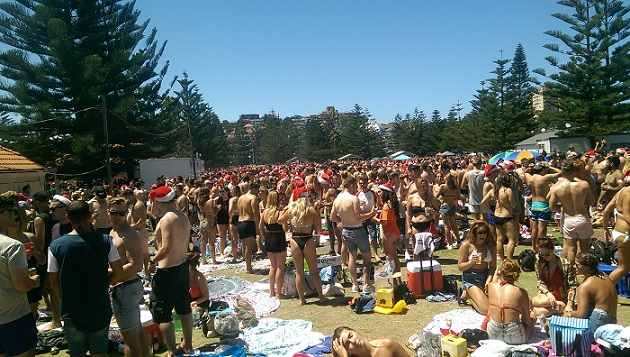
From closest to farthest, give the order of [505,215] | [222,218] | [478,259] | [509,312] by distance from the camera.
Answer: [509,312] → [478,259] → [505,215] → [222,218]

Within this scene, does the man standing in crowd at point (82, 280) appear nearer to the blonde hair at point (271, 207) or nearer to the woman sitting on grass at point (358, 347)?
the woman sitting on grass at point (358, 347)

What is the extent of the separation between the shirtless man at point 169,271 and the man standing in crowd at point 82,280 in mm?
802

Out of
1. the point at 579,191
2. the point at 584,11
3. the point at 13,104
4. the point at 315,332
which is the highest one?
the point at 584,11

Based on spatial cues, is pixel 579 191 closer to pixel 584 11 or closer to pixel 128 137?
pixel 128 137

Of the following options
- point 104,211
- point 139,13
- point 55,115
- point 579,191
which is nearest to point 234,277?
point 104,211

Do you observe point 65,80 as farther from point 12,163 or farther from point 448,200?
point 448,200

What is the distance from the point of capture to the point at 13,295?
130 inches

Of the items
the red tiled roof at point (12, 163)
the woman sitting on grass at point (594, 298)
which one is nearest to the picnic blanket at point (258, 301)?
the woman sitting on grass at point (594, 298)

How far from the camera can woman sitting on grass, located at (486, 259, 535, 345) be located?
4.18 metres

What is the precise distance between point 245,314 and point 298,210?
146 cm

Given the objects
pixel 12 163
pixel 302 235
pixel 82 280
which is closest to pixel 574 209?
pixel 302 235

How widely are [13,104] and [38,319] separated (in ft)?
83.0

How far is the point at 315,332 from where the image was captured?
16.4 ft

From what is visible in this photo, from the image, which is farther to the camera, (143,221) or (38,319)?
(143,221)
